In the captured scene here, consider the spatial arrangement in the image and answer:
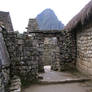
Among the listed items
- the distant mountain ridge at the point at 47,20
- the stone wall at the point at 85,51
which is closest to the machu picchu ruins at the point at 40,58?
the stone wall at the point at 85,51

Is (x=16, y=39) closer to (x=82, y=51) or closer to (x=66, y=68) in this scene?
(x=82, y=51)

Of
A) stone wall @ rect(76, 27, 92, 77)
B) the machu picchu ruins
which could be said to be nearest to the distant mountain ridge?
the machu picchu ruins

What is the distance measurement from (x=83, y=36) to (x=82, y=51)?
2.29 feet

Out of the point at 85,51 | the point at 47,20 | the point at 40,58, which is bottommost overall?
the point at 40,58

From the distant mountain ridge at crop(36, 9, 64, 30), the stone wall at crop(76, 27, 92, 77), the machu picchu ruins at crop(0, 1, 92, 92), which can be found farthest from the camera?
the distant mountain ridge at crop(36, 9, 64, 30)

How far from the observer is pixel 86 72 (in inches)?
271

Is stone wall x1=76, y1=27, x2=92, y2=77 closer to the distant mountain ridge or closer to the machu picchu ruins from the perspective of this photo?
the machu picchu ruins

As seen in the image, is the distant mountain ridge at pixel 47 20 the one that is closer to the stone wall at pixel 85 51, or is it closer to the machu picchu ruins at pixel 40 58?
the machu picchu ruins at pixel 40 58

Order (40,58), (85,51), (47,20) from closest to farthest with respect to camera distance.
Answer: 1. (85,51)
2. (40,58)
3. (47,20)

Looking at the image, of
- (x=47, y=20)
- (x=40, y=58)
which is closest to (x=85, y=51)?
(x=40, y=58)

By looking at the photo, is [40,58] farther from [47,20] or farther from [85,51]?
[47,20]

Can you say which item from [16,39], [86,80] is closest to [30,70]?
[16,39]

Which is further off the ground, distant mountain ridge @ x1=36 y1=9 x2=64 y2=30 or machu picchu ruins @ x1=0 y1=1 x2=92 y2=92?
distant mountain ridge @ x1=36 y1=9 x2=64 y2=30

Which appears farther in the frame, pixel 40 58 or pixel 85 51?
pixel 40 58
